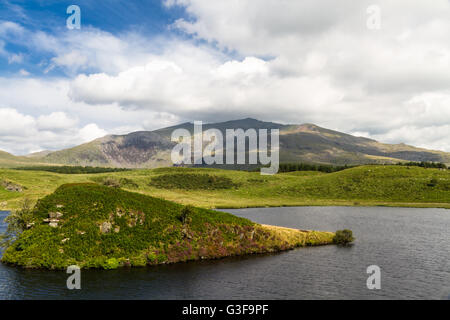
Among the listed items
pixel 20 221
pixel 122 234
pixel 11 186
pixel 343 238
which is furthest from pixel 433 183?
pixel 11 186

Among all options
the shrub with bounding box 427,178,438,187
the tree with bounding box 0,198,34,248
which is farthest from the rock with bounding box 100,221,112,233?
the shrub with bounding box 427,178,438,187

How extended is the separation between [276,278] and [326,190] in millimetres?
132193

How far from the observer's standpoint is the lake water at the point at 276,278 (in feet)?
119

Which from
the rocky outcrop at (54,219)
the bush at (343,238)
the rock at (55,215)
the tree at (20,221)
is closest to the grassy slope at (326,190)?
the bush at (343,238)

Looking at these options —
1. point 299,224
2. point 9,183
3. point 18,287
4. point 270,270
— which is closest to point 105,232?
point 18,287

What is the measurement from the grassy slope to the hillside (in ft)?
241

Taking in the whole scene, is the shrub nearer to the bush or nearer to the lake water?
the lake water

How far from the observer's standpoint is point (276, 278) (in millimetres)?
42125

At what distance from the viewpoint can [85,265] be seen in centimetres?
4359

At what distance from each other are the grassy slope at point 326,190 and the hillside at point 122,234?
7341 centimetres

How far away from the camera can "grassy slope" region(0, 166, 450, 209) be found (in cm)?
14038

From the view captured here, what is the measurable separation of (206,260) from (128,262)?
12.4m
